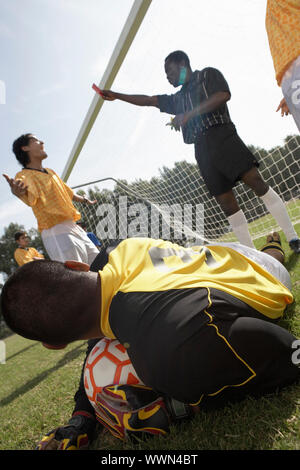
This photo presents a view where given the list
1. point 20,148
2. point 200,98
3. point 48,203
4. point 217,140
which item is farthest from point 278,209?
point 20,148

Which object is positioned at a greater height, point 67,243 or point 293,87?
point 293,87

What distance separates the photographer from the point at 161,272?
1.10 metres

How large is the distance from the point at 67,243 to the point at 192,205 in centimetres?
262

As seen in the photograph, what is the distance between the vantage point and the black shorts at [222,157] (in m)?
2.59

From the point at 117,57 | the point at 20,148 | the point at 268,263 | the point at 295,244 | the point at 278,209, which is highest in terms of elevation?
the point at 117,57

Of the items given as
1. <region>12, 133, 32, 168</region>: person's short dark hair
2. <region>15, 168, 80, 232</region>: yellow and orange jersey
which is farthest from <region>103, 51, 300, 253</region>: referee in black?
<region>12, 133, 32, 168</region>: person's short dark hair

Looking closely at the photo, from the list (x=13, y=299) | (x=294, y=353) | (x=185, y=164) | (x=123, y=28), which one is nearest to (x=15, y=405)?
(x=13, y=299)

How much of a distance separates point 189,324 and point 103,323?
0.36 metres

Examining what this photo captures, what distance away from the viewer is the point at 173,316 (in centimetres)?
92

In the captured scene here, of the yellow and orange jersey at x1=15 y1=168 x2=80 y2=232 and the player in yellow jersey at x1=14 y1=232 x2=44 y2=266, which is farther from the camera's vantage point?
the player in yellow jersey at x1=14 y1=232 x2=44 y2=266

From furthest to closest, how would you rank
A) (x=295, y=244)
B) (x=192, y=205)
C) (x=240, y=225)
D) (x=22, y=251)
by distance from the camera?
(x=22, y=251), (x=192, y=205), (x=240, y=225), (x=295, y=244)

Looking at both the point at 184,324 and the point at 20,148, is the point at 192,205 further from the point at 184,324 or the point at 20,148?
the point at 184,324

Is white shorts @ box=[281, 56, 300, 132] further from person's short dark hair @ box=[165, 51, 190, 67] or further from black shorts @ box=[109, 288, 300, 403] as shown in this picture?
person's short dark hair @ box=[165, 51, 190, 67]

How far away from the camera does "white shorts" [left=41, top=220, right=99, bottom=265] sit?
10.0ft
